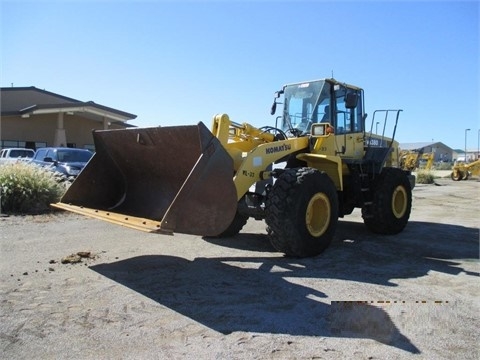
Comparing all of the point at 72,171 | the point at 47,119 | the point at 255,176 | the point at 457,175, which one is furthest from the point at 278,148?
the point at 457,175

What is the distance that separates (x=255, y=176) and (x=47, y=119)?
965 inches

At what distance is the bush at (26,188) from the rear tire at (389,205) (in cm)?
777

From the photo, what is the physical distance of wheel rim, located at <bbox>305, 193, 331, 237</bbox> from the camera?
20.3 ft

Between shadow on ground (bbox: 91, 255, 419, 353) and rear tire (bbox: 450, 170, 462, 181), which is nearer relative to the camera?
shadow on ground (bbox: 91, 255, 419, 353)

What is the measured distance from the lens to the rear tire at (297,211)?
578cm

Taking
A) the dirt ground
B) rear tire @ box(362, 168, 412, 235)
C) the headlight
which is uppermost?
the headlight

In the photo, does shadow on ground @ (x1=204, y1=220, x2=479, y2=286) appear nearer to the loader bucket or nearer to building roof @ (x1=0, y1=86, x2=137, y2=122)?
the loader bucket

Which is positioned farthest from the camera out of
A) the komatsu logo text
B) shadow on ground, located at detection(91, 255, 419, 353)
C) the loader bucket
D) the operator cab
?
the operator cab

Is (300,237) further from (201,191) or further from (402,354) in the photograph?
(402,354)

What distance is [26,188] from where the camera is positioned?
1062 cm

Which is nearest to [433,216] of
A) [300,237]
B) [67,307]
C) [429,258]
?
[429,258]

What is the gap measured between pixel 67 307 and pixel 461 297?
4.03 metres

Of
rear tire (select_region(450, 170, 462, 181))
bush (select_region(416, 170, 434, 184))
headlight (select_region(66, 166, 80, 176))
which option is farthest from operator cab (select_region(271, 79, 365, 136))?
rear tire (select_region(450, 170, 462, 181))

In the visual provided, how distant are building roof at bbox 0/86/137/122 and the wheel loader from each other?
66.9 feet
